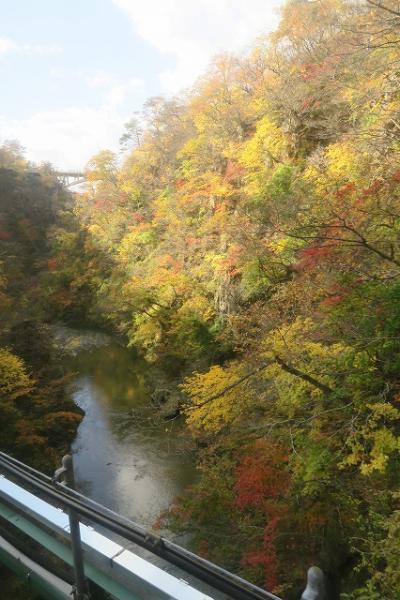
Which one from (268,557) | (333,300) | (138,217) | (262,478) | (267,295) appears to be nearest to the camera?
(268,557)

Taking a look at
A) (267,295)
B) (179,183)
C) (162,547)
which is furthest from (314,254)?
(179,183)

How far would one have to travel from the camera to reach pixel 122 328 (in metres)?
20.3

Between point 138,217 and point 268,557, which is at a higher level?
point 138,217

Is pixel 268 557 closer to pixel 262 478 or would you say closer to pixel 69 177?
pixel 262 478

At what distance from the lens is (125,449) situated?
1270cm

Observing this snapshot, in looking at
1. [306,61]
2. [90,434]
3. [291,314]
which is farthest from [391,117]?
[90,434]

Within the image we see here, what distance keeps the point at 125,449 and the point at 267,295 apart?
6862 millimetres

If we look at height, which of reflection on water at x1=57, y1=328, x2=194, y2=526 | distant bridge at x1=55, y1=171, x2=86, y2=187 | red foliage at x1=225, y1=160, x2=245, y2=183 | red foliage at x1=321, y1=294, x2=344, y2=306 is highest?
distant bridge at x1=55, y1=171, x2=86, y2=187

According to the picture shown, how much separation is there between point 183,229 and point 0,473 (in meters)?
17.2

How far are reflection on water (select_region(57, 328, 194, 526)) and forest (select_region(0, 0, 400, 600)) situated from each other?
83 centimetres

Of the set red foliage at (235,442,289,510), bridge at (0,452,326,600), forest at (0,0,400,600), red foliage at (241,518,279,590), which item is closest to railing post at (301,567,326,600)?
bridge at (0,452,326,600)

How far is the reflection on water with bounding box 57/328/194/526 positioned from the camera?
416 inches

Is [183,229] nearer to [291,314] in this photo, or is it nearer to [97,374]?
[97,374]

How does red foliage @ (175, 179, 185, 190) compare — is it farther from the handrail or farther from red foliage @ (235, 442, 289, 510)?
the handrail
